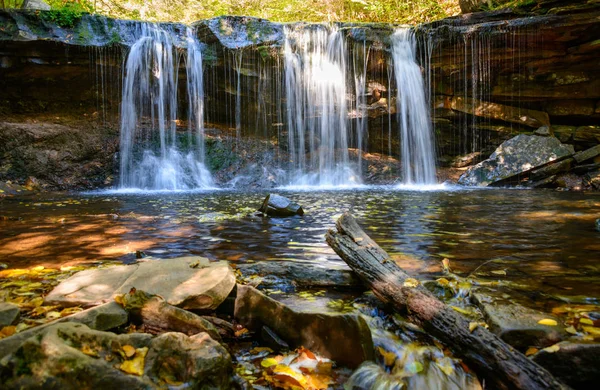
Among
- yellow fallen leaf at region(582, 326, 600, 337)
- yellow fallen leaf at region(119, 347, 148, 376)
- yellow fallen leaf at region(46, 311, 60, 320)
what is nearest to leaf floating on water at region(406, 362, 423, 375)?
yellow fallen leaf at region(582, 326, 600, 337)

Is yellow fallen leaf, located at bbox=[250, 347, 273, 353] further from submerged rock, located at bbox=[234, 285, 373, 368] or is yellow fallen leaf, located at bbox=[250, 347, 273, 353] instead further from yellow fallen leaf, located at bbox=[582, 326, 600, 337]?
yellow fallen leaf, located at bbox=[582, 326, 600, 337]

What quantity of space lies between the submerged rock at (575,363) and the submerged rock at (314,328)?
918mm

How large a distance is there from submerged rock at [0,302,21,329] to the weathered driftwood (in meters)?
2.29

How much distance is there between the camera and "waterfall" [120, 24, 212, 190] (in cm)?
1382

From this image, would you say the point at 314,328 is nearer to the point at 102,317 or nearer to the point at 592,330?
the point at 102,317

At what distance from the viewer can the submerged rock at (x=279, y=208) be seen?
6973 mm

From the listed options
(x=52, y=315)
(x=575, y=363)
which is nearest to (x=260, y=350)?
(x=52, y=315)

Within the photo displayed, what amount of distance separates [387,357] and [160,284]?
1.62 meters

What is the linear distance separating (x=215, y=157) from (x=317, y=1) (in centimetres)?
995

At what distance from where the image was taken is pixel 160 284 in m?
2.71

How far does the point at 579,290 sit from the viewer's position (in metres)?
3.00

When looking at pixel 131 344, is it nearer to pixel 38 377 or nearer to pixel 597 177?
pixel 38 377

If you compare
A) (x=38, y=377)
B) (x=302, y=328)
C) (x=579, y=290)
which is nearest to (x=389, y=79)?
(x=579, y=290)

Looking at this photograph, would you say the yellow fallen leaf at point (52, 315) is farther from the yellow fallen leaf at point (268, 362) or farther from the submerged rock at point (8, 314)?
the yellow fallen leaf at point (268, 362)
